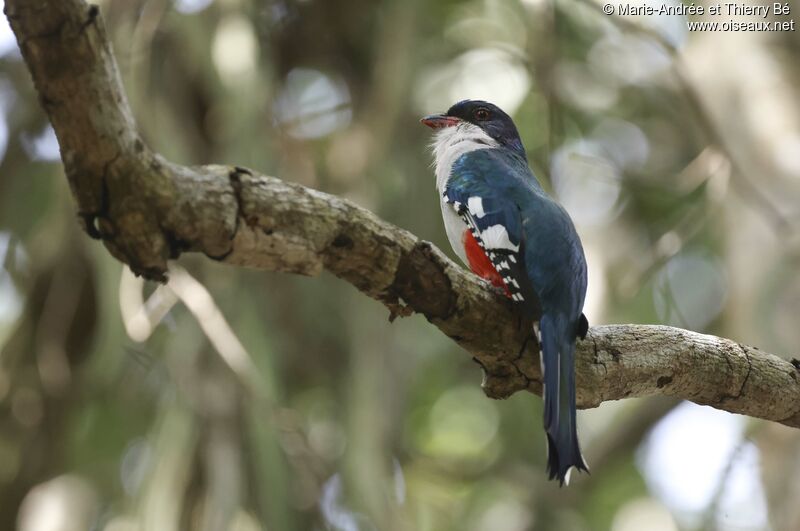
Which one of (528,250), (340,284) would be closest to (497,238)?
(528,250)

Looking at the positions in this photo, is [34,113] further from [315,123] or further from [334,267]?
[334,267]

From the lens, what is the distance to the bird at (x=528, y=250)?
8.50 ft

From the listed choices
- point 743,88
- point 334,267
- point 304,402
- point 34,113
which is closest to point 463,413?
point 304,402

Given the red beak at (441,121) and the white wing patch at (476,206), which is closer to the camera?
the white wing patch at (476,206)

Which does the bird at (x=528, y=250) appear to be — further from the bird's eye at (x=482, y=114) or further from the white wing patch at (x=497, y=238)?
the bird's eye at (x=482, y=114)

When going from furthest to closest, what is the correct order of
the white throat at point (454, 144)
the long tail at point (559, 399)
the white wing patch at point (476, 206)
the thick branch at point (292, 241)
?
1. the white throat at point (454, 144)
2. the white wing patch at point (476, 206)
3. the long tail at point (559, 399)
4. the thick branch at point (292, 241)

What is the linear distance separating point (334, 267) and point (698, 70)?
3971 mm

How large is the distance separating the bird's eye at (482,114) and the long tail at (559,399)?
1736mm

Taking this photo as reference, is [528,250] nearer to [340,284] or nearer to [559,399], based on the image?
[559,399]

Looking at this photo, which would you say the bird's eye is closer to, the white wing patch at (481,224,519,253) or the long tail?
the white wing patch at (481,224,519,253)

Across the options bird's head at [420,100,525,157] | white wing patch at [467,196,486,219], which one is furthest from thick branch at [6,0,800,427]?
bird's head at [420,100,525,157]

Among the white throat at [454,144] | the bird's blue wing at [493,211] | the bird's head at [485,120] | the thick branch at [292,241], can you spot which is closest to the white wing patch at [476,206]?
the bird's blue wing at [493,211]

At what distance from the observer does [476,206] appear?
3279mm

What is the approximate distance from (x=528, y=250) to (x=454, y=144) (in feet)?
3.78
